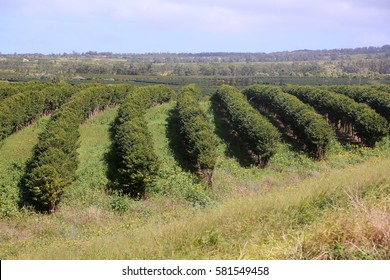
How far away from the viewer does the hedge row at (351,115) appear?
31.1 metres

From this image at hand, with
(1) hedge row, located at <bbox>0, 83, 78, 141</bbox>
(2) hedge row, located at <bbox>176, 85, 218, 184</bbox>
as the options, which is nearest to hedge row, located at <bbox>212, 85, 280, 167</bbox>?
(2) hedge row, located at <bbox>176, 85, 218, 184</bbox>

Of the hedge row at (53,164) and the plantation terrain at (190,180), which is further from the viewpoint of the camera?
the hedge row at (53,164)

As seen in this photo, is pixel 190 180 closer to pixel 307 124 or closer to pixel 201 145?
pixel 201 145

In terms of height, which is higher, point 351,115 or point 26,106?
point 351,115

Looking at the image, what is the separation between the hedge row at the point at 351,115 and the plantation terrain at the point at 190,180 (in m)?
0.13

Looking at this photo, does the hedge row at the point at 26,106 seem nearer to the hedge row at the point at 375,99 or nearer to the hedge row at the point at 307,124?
the hedge row at the point at 307,124

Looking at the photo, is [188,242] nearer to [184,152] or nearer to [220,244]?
[220,244]

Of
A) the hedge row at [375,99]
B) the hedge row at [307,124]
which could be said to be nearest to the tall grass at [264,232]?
the hedge row at [307,124]

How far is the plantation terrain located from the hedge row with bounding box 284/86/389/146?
0.13m

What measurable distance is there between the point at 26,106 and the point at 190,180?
19.8 meters

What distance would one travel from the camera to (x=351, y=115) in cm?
3338

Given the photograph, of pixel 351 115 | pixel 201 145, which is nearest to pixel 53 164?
pixel 201 145

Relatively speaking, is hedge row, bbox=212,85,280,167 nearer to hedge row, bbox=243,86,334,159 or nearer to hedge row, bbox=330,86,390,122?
hedge row, bbox=243,86,334,159
